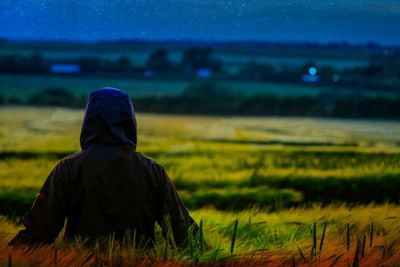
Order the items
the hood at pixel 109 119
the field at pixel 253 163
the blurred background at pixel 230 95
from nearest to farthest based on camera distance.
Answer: the hood at pixel 109 119 → the field at pixel 253 163 → the blurred background at pixel 230 95

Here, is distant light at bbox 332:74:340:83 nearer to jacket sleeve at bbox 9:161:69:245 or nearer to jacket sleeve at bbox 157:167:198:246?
jacket sleeve at bbox 157:167:198:246

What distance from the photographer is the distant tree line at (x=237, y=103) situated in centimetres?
550

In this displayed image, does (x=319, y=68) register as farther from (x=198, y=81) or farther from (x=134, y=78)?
(x=134, y=78)

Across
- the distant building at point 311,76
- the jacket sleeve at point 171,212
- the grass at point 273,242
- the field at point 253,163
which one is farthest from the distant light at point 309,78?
the jacket sleeve at point 171,212

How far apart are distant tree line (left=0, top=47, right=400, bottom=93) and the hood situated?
204 centimetres

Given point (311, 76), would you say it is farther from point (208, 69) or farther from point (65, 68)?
point (65, 68)

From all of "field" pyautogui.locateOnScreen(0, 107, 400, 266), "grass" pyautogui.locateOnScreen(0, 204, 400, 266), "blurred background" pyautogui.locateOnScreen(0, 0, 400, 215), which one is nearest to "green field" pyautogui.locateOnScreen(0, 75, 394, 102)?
"blurred background" pyautogui.locateOnScreen(0, 0, 400, 215)

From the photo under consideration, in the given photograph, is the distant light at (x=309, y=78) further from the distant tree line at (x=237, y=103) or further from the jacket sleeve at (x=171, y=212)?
the jacket sleeve at (x=171, y=212)

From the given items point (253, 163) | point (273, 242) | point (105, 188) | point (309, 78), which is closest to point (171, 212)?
point (105, 188)

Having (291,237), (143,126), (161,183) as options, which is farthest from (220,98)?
(161,183)

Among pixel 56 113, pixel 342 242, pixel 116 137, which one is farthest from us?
pixel 56 113

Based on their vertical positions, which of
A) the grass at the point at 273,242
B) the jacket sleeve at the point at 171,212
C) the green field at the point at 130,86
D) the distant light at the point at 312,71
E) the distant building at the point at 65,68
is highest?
the distant building at the point at 65,68

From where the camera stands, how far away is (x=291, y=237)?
416 centimetres

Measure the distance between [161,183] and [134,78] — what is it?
2132mm
